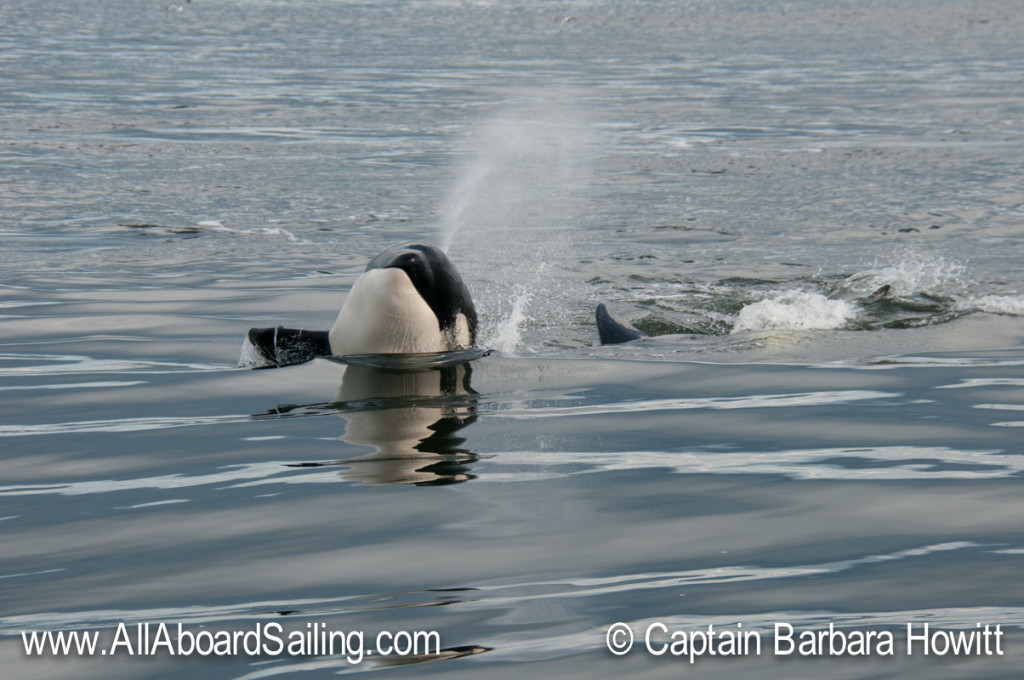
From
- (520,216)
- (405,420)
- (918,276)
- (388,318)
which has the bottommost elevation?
(405,420)

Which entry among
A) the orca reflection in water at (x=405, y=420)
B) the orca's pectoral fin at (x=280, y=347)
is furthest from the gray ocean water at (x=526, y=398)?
the orca's pectoral fin at (x=280, y=347)

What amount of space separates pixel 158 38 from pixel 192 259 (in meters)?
30.0

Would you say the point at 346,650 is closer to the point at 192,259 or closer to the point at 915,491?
the point at 915,491

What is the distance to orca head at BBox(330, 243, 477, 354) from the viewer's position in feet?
21.8

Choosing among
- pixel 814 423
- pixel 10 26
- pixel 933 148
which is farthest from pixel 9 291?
pixel 10 26

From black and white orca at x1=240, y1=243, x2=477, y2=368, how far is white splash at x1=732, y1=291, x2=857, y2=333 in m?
2.45

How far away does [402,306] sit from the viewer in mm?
6711

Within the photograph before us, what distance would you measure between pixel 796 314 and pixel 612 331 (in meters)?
1.58

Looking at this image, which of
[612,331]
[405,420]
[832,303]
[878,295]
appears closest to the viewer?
[405,420]

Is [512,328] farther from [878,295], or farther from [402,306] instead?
[878,295]

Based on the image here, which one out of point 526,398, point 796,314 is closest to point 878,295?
point 796,314

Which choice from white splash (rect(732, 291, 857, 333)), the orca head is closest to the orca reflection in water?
the orca head

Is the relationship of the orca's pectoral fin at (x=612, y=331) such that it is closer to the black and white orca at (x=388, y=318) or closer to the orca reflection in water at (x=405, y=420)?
the black and white orca at (x=388, y=318)

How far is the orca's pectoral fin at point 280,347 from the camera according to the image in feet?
22.3
